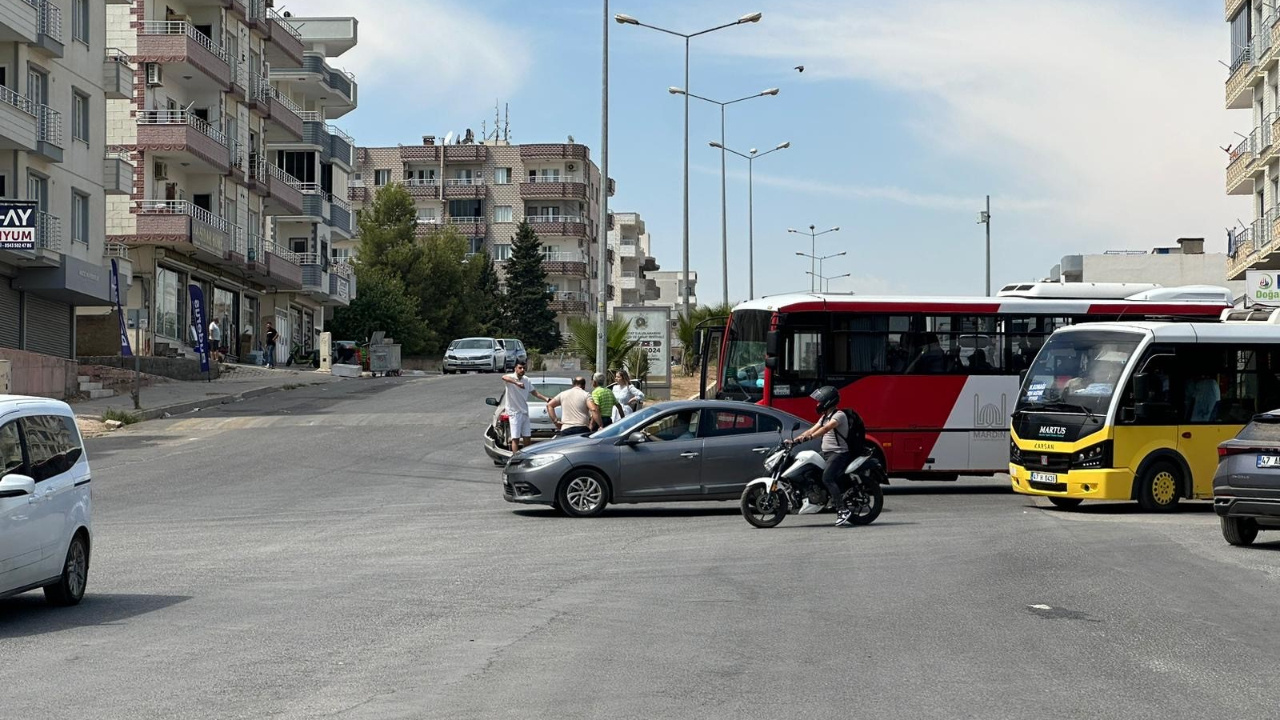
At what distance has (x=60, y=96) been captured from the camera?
4581 centimetres

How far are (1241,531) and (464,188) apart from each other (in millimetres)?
113254

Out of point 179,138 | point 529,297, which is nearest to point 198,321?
point 179,138

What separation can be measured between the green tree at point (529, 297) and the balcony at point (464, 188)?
9475 millimetres

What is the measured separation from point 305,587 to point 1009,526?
9.10 meters

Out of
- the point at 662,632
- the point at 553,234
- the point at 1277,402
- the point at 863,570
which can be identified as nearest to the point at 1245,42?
the point at 1277,402

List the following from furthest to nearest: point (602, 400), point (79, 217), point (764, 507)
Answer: point (79, 217)
point (602, 400)
point (764, 507)

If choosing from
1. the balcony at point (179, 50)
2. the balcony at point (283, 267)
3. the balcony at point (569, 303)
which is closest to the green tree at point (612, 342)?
the balcony at point (179, 50)

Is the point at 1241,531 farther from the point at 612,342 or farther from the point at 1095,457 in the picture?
the point at 612,342

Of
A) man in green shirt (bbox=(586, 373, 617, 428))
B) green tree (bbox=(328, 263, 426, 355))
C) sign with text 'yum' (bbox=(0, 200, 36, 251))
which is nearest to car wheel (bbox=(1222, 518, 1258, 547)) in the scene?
man in green shirt (bbox=(586, 373, 617, 428))

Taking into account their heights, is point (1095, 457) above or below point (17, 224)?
below

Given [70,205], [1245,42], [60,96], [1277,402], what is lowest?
[1277,402]

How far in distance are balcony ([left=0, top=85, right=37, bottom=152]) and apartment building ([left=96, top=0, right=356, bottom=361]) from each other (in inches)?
252

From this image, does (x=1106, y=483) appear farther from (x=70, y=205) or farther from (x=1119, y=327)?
(x=70, y=205)

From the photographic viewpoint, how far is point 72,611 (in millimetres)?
11547
